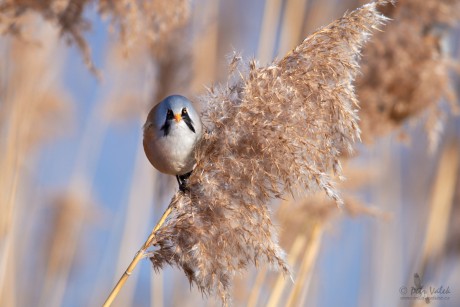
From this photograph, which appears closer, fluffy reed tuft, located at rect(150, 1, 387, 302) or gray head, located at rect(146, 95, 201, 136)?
fluffy reed tuft, located at rect(150, 1, 387, 302)

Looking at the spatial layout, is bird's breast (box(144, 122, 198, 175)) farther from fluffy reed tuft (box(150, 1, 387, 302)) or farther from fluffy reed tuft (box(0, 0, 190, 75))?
fluffy reed tuft (box(0, 0, 190, 75))

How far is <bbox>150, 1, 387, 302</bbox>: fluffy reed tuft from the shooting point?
50.2 inches

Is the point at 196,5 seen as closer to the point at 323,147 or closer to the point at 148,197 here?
the point at 148,197

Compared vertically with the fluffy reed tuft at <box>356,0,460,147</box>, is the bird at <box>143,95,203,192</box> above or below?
below

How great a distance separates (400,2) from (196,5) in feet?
3.39

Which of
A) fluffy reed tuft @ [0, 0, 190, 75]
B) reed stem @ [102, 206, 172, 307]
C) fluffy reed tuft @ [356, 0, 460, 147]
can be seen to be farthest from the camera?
fluffy reed tuft @ [356, 0, 460, 147]

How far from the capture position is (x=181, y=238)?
1.30 metres

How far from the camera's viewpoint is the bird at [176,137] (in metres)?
1.40

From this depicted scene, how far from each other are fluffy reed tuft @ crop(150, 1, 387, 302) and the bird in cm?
8

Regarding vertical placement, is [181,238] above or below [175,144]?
below

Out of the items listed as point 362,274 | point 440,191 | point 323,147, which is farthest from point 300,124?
point 362,274
